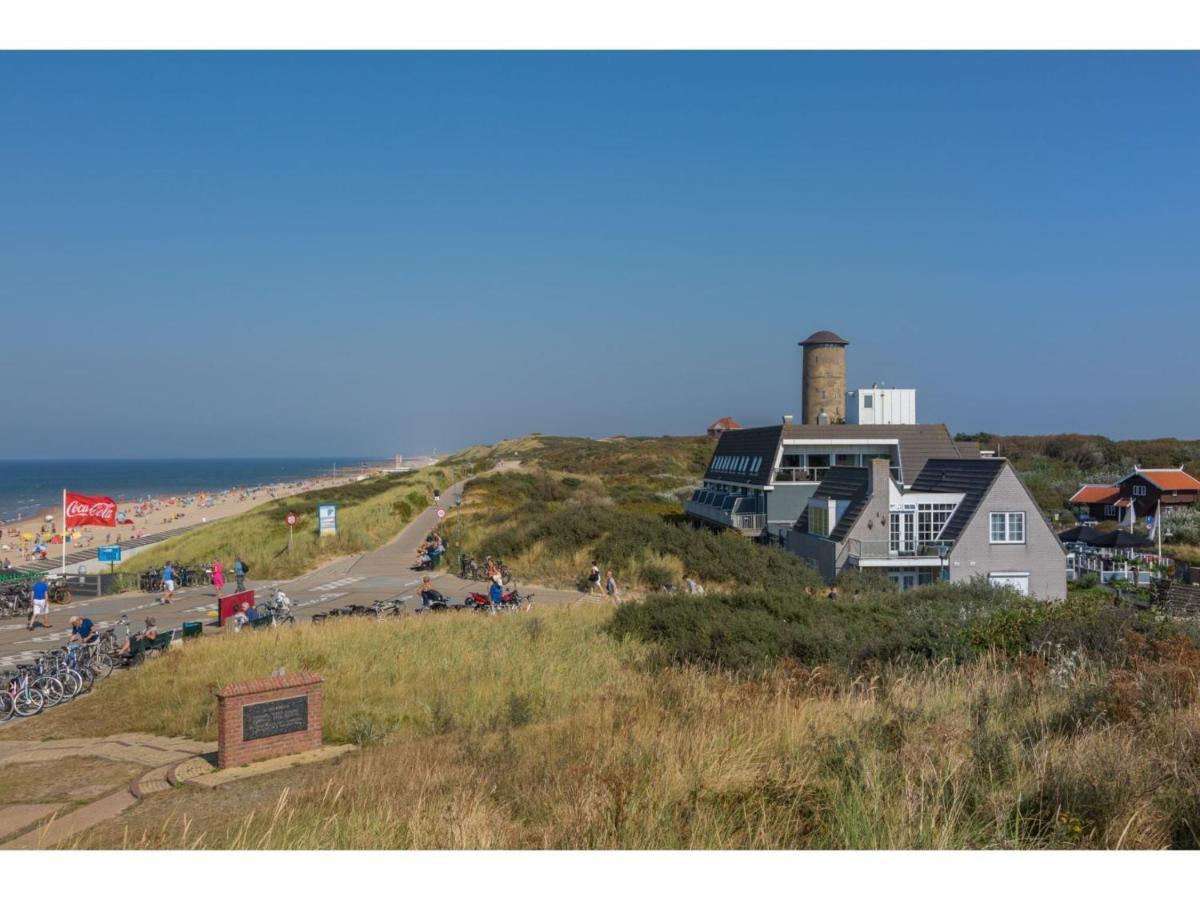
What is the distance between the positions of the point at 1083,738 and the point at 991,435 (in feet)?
417

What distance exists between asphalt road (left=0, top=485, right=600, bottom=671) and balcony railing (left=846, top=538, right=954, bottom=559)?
381 inches

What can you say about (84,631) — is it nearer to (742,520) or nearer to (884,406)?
(742,520)

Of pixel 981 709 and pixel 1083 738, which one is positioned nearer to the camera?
pixel 1083 738

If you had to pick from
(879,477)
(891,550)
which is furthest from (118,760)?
(879,477)

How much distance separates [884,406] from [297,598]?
31369 millimetres

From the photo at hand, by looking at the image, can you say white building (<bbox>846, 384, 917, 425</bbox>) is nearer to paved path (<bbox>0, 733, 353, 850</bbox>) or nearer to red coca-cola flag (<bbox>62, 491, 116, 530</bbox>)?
red coca-cola flag (<bbox>62, 491, 116, 530</bbox>)

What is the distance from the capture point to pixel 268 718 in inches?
442

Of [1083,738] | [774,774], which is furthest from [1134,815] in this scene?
[774,774]

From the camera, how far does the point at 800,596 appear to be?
19.8 m

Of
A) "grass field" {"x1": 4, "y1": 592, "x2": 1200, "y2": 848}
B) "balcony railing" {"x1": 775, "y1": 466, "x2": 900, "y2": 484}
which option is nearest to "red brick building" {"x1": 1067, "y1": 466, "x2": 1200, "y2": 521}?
"balcony railing" {"x1": 775, "y1": 466, "x2": 900, "y2": 484}

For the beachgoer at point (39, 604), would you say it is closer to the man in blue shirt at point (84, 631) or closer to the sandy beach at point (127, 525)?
the man in blue shirt at point (84, 631)

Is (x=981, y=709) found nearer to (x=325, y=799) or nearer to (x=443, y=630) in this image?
(x=325, y=799)

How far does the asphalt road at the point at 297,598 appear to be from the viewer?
24.4 meters

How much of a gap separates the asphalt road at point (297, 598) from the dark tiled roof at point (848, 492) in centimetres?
979
